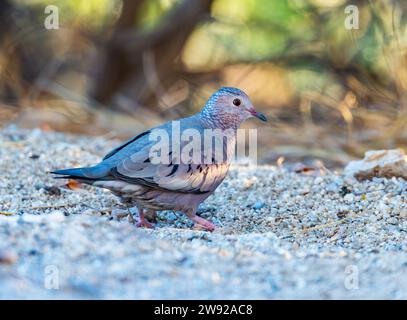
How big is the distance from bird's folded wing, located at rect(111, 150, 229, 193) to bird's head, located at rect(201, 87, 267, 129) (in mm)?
539

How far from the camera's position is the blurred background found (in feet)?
24.4

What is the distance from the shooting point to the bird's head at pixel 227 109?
4668 mm

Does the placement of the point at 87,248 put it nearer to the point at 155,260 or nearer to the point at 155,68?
the point at 155,260

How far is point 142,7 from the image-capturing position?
338 inches

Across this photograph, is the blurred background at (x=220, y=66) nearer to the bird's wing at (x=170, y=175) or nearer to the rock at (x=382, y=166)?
the rock at (x=382, y=166)

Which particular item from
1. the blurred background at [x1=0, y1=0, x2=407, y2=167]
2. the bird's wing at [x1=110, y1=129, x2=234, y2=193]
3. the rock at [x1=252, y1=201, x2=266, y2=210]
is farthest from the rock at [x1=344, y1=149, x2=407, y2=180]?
the blurred background at [x1=0, y1=0, x2=407, y2=167]

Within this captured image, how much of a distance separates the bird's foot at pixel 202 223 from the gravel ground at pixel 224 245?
0.07m

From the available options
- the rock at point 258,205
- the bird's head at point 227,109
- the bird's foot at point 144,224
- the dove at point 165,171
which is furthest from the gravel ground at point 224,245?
the bird's head at point 227,109

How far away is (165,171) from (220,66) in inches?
195

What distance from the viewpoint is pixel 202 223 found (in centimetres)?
433

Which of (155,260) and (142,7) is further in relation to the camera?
(142,7)

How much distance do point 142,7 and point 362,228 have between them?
5111 millimetres

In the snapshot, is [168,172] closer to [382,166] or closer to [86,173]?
[86,173]
